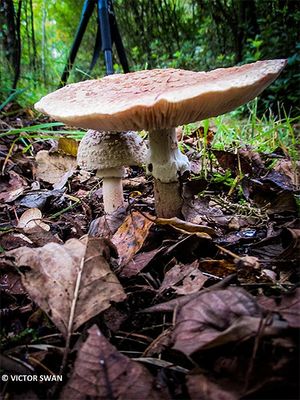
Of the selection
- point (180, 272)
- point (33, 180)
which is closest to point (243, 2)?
point (33, 180)

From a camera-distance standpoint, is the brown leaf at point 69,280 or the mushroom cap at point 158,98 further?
the mushroom cap at point 158,98

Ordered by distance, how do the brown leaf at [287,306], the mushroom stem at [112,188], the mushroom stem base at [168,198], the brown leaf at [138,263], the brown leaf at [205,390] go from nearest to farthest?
the brown leaf at [205,390] < the brown leaf at [287,306] < the brown leaf at [138,263] < the mushroom stem base at [168,198] < the mushroom stem at [112,188]

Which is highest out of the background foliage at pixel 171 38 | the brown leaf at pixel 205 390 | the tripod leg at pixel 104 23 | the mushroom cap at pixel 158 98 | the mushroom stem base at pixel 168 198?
the background foliage at pixel 171 38

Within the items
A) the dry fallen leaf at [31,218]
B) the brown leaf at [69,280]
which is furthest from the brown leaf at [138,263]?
the dry fallen leaf at [31,218]

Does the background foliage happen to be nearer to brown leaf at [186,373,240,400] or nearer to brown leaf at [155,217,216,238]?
brown leaf at [155,217,216,238]

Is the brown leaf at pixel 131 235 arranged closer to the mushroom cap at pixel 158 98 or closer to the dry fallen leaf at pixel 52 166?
the mushroom cap at pixel 158 98

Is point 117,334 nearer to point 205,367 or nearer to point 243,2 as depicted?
point 205,367

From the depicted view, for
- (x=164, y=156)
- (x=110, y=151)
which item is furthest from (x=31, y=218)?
(x=164, y=156)
